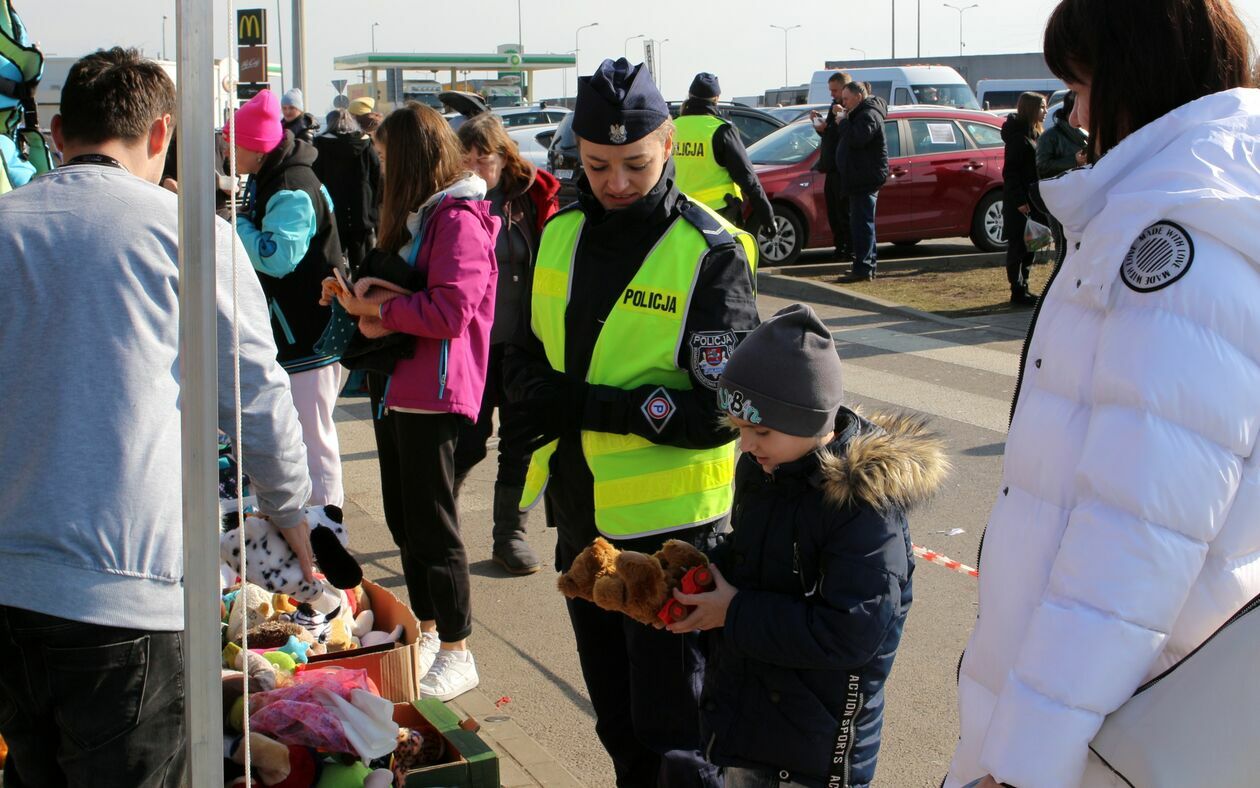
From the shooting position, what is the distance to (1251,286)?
1.63 metres

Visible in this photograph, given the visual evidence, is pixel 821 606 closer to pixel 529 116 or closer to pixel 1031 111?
pixel 1031 111

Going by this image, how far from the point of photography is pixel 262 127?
5312mm

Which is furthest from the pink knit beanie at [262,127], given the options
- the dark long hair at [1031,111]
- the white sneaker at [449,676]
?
the dark long hair at [1031,111]

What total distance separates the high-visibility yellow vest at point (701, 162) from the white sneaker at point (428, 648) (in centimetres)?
524

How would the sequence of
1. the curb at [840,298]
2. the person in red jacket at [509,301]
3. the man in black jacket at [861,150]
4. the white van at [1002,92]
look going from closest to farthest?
the person in red jacket at [509,301]
the curb at [840,298]
the man in black jacket at [861,150]
the white van at [1002,92]

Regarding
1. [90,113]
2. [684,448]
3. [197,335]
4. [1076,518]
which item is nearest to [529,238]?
[684,448]

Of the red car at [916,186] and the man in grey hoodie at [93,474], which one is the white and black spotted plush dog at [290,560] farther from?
the red car at [916,186]

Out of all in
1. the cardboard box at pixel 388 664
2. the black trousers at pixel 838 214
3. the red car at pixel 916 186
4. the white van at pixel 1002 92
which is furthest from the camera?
the white van at pixel 1002 92

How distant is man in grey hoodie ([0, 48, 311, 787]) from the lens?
7.84 feet

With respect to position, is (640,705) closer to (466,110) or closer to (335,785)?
(335,785)

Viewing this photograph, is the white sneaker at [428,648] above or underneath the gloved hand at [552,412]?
underneath

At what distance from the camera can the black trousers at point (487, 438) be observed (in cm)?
572

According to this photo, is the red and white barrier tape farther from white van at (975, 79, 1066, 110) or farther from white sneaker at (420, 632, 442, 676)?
white van at (975, 79, 1066, 110)

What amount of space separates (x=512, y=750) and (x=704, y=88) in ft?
21.3
